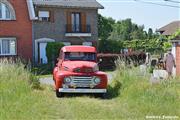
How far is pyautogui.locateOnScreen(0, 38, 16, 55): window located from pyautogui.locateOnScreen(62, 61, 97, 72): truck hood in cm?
2210

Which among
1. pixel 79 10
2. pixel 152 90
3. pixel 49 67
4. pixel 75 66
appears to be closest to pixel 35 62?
pixel 49 67

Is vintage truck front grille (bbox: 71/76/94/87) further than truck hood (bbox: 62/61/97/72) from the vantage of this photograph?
No

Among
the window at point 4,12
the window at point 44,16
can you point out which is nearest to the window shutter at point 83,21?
the window at point 44,16

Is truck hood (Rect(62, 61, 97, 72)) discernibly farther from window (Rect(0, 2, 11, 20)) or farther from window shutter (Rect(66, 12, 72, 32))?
window shutter (Rect(66, 12, 72, 32))

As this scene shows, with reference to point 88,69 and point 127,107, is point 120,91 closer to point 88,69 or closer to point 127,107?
point 88,69

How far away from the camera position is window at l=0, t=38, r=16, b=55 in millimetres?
39562

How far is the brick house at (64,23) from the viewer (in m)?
43.5

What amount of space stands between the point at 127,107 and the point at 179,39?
9028 millimetres

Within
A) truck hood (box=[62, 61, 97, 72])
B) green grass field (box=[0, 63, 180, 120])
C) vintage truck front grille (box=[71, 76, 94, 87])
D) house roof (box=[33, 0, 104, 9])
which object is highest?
house roof (box=[33, 0, 104, 9])

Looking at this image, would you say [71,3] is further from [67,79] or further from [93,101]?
[93,101]

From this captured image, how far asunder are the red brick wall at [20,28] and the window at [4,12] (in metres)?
0.43

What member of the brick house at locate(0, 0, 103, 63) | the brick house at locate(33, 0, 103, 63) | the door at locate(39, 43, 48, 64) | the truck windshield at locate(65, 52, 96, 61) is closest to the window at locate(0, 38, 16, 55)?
the brick house at locate(0, 0, 103, 63)

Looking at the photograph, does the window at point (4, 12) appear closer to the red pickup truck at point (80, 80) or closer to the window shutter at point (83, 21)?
the window shutter at point (83, 21)

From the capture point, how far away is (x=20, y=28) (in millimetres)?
39156
